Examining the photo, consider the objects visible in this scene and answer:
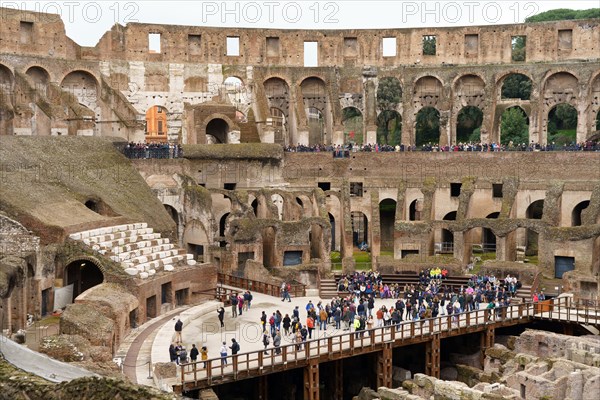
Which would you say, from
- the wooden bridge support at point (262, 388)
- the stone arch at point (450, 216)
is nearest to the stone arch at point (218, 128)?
the stone arch at point (450, 216)

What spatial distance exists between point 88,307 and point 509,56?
3508 centimetres

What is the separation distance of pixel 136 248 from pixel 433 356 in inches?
521

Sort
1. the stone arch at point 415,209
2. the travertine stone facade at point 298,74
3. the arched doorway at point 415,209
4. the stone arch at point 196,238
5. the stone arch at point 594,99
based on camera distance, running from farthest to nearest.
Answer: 1. the stone arch at point 594,99
2. the travertine stone facade at point 298,74
3. the arched doorway at point 415,209
4. the stone arch at point 415,209
5. the stone arch at point 196,238

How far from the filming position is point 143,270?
35.3 meters

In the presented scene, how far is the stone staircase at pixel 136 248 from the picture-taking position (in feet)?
115

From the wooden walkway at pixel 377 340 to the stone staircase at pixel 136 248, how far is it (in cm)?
794

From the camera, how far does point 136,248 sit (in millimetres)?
37094

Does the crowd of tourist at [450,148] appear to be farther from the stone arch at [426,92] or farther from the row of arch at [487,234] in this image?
the stone arch at [426,92]

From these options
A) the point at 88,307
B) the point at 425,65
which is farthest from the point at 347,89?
the point at 88,307

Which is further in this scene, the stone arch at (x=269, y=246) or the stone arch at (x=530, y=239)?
the stone arch at (x=530, y=239)

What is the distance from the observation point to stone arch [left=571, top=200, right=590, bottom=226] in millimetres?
47594

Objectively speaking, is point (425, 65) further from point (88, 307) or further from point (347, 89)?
point (88, 307)

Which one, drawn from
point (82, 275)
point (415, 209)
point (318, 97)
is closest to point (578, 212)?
point (415, 209)

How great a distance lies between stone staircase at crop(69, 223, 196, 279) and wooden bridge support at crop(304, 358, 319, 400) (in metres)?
8.49
